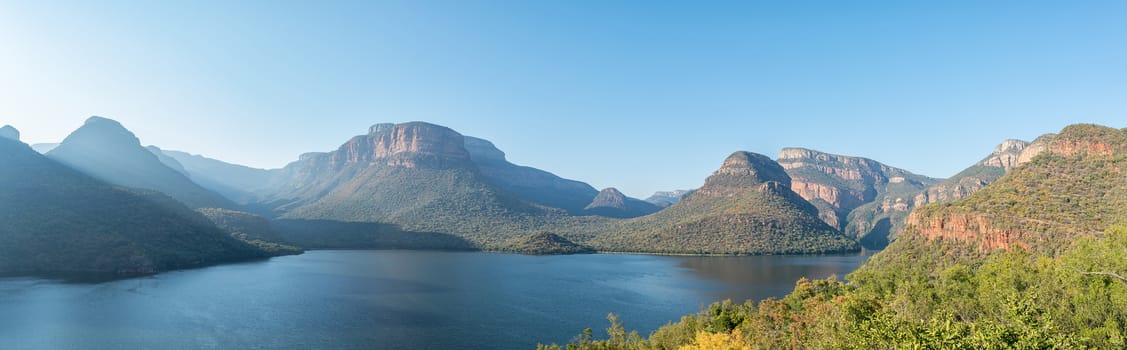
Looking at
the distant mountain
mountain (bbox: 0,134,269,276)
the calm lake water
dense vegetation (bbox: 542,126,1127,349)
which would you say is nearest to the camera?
dense vegetation (bbox: 542,126,1127,349)

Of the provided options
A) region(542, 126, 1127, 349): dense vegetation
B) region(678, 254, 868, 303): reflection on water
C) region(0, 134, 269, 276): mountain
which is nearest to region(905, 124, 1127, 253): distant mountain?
region(542, 126, 1127, 349): dense vegetation

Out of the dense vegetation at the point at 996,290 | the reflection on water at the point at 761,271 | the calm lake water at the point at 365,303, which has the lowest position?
the calm lake water at the point at 365,303

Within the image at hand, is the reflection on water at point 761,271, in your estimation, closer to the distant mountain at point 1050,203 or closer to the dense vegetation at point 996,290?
the dense vegetation at point 996,290

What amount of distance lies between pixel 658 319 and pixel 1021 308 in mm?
66081

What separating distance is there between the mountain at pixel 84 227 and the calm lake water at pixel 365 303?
13521 mm

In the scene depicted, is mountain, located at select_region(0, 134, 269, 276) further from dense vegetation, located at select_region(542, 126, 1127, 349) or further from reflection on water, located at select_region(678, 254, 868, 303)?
reflection on water, located at select_region(678, 254, 868, 303)

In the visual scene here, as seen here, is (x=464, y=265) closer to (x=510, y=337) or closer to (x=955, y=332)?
(x=510, y=337)

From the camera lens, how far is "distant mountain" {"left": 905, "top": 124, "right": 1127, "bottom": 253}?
7369cm

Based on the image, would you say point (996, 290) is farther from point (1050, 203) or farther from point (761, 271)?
point (761, 271)

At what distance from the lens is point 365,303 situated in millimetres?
101250

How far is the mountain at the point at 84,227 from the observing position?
423ft

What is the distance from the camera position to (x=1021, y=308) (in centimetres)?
2452

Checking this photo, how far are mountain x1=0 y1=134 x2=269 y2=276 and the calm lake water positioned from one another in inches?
532

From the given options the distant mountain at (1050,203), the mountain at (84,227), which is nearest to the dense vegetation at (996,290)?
the distant mountain at (1050,203)
